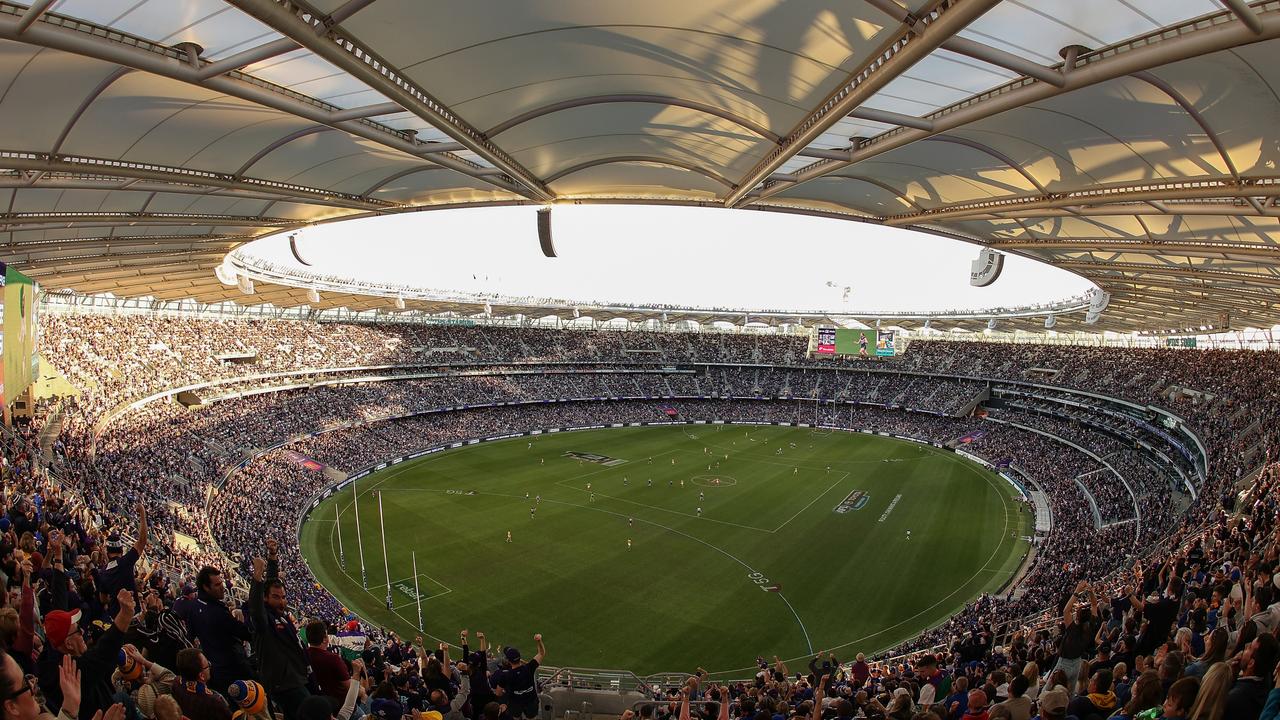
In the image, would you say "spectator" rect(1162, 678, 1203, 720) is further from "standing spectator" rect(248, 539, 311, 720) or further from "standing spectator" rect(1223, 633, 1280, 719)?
"standing spectator" rect(248, 539, 311, 720)

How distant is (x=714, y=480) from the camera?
4609 centimetres

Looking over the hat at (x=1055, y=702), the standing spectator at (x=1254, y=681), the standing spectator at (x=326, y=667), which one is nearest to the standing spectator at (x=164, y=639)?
the standing spectator at (x=326, y=667)

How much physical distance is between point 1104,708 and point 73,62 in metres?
13.3

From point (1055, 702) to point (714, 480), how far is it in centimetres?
4164

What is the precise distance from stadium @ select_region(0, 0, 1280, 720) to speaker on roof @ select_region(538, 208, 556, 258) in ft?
7.56

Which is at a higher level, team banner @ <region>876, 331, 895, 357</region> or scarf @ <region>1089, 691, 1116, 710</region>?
team banner @ <region>876, 331, 895, 357</region>

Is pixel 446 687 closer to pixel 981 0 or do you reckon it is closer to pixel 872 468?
pixel 981 0

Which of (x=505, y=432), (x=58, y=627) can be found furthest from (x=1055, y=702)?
(x=505, y=432)

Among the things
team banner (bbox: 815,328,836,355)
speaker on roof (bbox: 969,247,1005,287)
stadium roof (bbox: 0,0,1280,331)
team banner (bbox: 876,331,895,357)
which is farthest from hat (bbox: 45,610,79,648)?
team banner (bbox: 876,331,895,357)

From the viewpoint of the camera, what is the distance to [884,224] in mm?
19172

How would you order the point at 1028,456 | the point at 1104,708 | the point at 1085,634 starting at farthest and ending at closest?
the point at 1028,456
the point at 1085,634
the point at 1104,708

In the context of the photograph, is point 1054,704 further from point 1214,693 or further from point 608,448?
point 608,448

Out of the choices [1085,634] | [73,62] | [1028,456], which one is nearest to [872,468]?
[1028,456]

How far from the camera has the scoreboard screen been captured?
202ft
